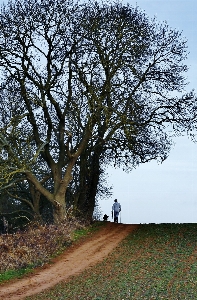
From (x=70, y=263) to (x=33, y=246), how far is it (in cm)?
160

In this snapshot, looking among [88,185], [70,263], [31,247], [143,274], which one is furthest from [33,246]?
[88,185]

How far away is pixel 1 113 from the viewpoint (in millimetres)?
32281

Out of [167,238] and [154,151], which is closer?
[167,238]

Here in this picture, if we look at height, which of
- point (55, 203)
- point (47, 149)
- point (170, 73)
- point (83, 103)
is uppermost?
point (170, 73)

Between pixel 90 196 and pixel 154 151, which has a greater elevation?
pixel 154 151

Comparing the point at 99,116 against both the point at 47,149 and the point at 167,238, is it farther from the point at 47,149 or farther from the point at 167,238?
the point at 167,238

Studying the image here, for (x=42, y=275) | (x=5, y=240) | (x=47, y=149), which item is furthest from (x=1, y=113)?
(x=42, y=275)

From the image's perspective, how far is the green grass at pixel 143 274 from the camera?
14305 millimetres

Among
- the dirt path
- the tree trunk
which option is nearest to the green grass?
the dirt path

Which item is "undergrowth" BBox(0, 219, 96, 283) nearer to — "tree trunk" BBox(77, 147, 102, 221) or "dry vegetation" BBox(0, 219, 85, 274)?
"dry vegetation" BBox(0, 219, 85, 274)

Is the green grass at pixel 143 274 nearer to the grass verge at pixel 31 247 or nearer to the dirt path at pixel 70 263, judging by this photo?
the dirt path at pixel 70 263

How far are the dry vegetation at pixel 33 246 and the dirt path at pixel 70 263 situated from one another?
0.45m

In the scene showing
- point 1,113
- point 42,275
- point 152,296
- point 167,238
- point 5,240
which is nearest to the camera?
point 152,296

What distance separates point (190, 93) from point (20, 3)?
973 cm
